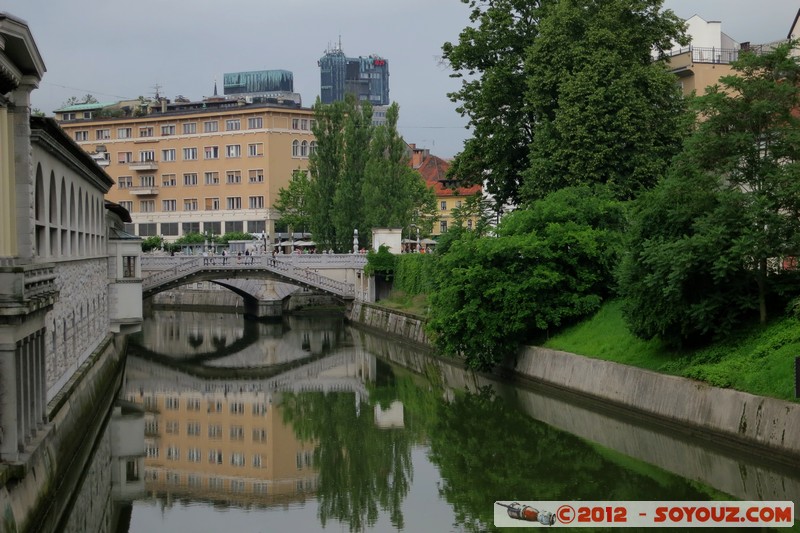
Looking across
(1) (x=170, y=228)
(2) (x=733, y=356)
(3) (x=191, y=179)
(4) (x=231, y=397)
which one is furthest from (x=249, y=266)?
(2) (x=733, y=356)

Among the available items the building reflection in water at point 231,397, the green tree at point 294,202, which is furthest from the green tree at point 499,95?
the green tree at point 294,202

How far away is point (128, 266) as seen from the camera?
50.5m

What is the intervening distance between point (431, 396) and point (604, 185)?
10517 mm

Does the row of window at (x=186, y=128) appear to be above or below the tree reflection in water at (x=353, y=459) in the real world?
above

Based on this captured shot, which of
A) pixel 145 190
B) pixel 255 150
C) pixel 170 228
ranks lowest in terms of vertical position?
pixel 170 228

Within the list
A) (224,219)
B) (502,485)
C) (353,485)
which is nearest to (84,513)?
(353,485)

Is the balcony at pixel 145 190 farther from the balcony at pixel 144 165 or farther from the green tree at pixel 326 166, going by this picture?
the green tree at pixel 326 166

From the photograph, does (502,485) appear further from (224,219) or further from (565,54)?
(224,219)

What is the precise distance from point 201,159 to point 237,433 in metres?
70.7

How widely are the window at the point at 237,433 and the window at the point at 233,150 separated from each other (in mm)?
67047

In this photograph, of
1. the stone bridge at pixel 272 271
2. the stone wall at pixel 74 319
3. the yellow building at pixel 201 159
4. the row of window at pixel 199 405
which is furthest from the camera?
the yellow building at pixel 201 159

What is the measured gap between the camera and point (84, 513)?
24.2 metres

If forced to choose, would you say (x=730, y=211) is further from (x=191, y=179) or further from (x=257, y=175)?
(x=191, y=179)

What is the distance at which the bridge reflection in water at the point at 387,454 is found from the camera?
2483cm
